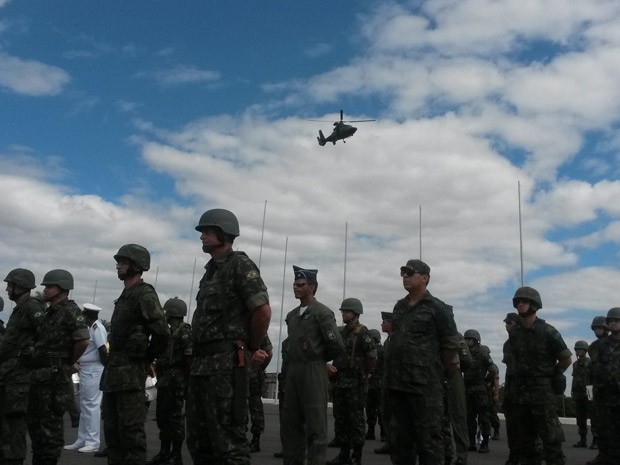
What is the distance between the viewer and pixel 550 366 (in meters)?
8.13

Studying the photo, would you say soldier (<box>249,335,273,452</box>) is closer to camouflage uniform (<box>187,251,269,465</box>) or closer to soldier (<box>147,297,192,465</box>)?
soldier (<box>147,297,192,465</box>)

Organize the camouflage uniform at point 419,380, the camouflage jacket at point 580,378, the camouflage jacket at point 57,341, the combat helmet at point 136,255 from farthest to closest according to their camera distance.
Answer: the camouflage jacket at point 580,378, the camouflage jacket at point 57,341, the combat helmet at point 136,255, the camouflage uniform at point 419,380

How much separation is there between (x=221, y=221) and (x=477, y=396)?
896 cm

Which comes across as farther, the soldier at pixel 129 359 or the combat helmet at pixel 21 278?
the combat helmet at pixel 21 278

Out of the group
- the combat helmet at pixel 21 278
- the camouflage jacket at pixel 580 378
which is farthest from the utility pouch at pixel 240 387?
the camouflage jacket at pixel 580 378

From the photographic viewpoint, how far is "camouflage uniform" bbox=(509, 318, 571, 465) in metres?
7.96

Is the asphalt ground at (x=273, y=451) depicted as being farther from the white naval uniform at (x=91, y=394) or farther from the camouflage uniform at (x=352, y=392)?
the camouflage uniform at (x=352, y=392)

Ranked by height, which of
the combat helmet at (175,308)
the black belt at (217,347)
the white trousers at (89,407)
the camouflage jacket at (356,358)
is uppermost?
the combat helmet at (175,308)

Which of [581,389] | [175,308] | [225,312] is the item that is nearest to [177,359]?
[175,308]

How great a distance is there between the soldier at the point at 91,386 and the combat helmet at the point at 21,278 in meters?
2.54

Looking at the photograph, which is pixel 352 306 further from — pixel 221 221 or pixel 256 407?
pixel 221 221

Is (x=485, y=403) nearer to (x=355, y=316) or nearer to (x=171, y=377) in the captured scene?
(x=355, y=316)

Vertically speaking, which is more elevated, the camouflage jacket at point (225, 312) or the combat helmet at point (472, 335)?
the combat helmet at point (472, 335)

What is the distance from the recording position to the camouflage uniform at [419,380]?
6.41 meters
